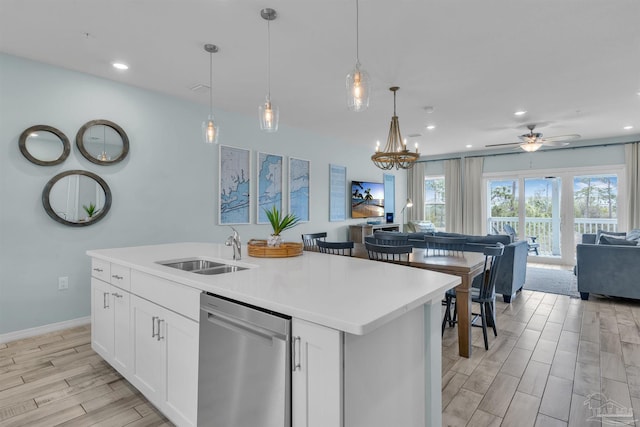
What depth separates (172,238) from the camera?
4156 millimetres

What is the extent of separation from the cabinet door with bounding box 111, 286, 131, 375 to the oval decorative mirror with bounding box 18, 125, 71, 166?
1.79 m

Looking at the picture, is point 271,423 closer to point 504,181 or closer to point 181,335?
point 181,335

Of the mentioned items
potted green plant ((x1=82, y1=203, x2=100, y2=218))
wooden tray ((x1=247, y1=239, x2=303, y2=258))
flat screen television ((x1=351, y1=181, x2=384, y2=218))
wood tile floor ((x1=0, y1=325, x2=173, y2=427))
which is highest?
flat screen television ((x1=351, y1=181, x2=384, y2=218))

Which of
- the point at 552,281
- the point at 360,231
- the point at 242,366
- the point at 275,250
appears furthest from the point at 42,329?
the point at 552,281

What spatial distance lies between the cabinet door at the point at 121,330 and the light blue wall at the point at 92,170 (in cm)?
154

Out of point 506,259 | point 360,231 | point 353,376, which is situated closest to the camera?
point 353,376

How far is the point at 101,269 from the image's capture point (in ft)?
8.25

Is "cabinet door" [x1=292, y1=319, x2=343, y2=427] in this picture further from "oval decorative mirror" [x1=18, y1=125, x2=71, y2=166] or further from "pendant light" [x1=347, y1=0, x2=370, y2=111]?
"oval decorative mirror" [x1=18, y1=125, x2=71, y2=166]

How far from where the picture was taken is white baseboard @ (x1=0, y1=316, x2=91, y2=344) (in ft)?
10.1

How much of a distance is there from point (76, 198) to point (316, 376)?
3.42 meters

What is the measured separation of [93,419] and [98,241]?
214cm

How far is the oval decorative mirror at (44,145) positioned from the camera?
3.11 m

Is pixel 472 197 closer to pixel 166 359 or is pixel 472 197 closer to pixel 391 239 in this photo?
pixel 391 239

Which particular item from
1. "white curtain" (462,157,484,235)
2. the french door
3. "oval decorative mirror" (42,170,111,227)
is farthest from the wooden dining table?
the french door
